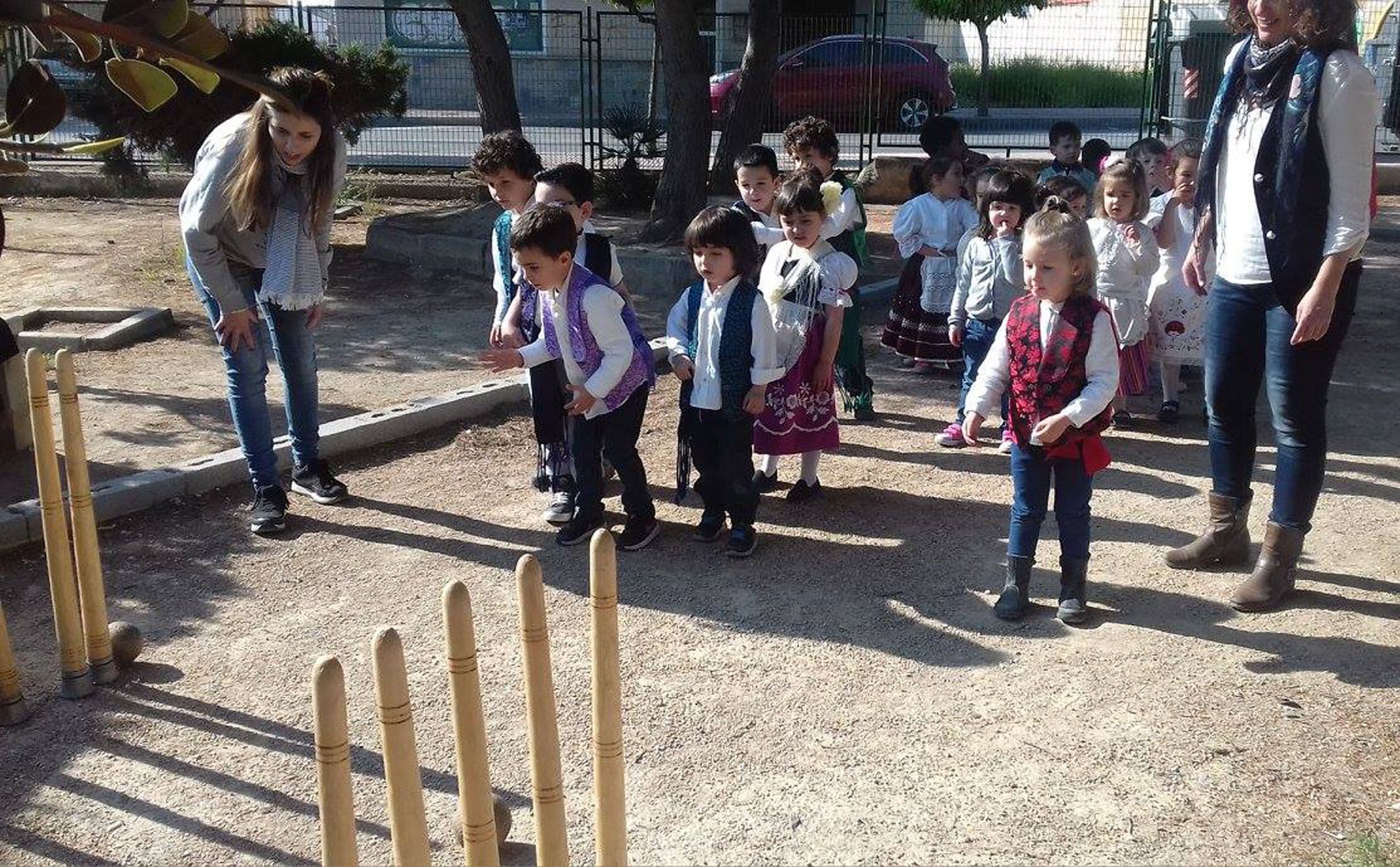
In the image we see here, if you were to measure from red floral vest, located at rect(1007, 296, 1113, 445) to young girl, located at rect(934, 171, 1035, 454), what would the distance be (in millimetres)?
1627

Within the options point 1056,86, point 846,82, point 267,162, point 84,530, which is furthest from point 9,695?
point 1056,86

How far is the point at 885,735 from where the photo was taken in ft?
12.1

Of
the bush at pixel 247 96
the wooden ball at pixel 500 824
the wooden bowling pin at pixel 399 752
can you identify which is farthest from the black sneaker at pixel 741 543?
the bush at pixel 247 96

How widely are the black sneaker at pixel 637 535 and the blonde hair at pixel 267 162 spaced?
5.54 feet

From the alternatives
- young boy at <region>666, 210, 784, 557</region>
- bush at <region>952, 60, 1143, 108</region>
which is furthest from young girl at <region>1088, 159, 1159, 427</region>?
bush at <region>952, 60, 1143, 108</region>

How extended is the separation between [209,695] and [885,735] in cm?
198

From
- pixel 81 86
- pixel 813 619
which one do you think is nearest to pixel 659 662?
pixel 813 619

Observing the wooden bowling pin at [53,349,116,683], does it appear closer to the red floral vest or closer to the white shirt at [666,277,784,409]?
the white shirt at [666,277,784,409]

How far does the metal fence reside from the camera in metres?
14.3

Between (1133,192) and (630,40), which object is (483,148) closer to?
(1133,192)

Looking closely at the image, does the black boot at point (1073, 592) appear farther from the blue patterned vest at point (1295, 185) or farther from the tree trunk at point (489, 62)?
the tree trunk at point (489, 62)

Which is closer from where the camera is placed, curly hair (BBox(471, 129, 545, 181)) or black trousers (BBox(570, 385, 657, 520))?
black trousers (BBox(570, 385, 657, 520))

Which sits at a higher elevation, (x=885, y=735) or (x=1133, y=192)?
(x=1133, y=192)

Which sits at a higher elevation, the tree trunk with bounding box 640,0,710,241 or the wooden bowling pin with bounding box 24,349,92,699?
the tree trunk with bounding box 640,0,710,241
